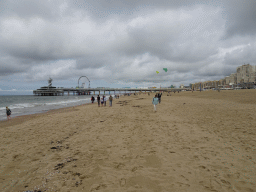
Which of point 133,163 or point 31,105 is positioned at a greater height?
point 133,163

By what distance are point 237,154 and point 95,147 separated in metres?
5.94

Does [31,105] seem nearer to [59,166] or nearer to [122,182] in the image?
[59,166]

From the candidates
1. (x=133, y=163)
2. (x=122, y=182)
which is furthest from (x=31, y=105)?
(x=122, y=182)

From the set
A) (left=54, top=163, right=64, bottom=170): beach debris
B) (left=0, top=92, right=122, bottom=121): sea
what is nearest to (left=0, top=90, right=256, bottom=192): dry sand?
(left=54, top=163, right=64, bottom=170): beach debris

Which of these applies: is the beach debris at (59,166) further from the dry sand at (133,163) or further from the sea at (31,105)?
the sea at (31,105)

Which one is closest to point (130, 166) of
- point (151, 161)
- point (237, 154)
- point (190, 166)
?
point (151, 161)

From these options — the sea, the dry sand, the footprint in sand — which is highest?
the footprint in sand

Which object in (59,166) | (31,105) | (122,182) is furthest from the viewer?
(31,105)

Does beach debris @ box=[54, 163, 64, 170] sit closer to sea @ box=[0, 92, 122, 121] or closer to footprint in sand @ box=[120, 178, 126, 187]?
footprint in sand @ box=[120, 178, 126, 187]

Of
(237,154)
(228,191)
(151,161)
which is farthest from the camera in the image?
(237,154)

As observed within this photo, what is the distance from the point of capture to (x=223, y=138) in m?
6.41

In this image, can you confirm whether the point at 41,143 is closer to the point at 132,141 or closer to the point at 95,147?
the point at 95,147

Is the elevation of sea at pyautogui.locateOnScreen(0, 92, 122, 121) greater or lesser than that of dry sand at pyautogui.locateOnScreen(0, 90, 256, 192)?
lesser

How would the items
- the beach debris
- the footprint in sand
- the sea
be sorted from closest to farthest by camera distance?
the footprint in sand → the beach debris → the sea
